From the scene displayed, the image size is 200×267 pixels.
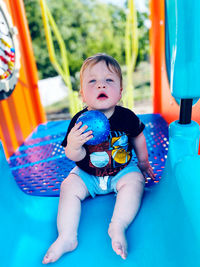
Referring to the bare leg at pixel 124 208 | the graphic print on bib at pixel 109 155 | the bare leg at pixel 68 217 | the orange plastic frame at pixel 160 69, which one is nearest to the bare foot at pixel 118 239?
the bare leg at pixel 124 208

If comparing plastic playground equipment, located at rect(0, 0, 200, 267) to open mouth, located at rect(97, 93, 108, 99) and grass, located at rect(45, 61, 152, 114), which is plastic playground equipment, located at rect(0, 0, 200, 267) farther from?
grass, located at rect(45, 61, 152, 114)

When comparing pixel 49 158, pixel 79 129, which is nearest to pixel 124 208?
pixel 79 129

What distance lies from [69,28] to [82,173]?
5.80 meters

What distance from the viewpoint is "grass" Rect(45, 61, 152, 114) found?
4427mm

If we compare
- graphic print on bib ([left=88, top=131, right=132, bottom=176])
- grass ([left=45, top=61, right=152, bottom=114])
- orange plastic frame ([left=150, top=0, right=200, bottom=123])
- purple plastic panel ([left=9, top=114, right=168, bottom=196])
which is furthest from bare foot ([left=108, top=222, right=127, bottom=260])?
grass ([left=45, top=61, right=152, bottom=114])

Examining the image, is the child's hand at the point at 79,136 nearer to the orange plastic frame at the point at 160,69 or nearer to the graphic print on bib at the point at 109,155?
the graphic print on bib at the point at 109,155

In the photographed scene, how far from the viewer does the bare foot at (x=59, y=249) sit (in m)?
0.62

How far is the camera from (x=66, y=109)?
4.39 metres

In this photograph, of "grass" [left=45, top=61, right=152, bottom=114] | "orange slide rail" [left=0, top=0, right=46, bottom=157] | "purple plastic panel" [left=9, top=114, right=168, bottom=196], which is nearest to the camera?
"purple plastic panel" [left=9, top=114, right=168, bottom=196]

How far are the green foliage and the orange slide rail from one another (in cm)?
379

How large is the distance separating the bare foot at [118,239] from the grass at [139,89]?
12.3ft

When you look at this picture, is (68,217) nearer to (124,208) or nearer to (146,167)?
(124,208)

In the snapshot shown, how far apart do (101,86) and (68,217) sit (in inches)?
16.1

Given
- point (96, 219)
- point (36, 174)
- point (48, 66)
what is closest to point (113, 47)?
point (48, 66)
